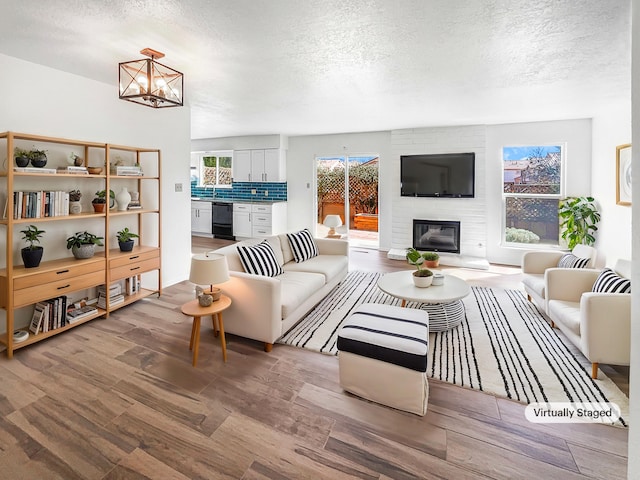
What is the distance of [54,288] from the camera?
293cm

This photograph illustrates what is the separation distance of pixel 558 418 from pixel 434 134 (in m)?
5.29

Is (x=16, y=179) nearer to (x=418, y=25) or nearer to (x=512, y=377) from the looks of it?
(x=418, y=25)

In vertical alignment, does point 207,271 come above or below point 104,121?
below

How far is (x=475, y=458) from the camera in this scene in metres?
1.72

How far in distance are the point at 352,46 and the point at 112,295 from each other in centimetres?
337

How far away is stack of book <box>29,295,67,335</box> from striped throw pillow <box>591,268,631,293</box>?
461 cm

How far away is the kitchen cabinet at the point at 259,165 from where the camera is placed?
25.0 ft

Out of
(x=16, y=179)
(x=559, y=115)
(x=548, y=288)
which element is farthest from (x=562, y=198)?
(x=16, y=179)

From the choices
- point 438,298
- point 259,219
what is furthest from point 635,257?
point 259,219

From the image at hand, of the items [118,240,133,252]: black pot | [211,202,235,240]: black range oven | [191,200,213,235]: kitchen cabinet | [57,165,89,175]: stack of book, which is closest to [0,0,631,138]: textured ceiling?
[57,165,89,175]: stack of book

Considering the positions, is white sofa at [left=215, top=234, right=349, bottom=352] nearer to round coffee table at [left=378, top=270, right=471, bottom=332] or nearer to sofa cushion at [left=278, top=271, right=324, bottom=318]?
sofa cushion at [left=278, top=271, right=324, bottom=318]

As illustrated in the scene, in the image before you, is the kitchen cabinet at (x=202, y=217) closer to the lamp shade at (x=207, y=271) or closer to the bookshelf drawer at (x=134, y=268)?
the bookshelf drawer at (x=134, y=268)

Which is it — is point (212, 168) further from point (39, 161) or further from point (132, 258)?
point (39, 161)

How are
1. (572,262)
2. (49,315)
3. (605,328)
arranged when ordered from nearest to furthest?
(605,328) < (49,315) < (572,262)
